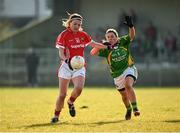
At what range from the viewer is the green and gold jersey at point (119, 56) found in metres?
14.2

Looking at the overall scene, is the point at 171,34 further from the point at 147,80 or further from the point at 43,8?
the point at 43,8

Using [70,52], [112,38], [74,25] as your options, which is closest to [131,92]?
[112,38]

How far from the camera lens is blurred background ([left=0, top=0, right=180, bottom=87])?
36656mm

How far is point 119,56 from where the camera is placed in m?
14.2

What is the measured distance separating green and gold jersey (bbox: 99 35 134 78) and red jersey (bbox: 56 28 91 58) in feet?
2.53

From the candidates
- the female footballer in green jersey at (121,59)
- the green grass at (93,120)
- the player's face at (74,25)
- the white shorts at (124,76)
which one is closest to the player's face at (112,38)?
the female footballer in green jersey at (121,59)

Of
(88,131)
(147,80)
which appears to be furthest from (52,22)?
(88,131)

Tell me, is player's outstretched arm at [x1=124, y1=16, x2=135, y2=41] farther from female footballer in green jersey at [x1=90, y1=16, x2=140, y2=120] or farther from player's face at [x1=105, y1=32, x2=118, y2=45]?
player's face at [x1=105, y1=32, x2=118, y2=45]

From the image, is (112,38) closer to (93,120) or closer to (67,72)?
(67,72)

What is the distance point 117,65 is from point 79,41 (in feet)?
3.57

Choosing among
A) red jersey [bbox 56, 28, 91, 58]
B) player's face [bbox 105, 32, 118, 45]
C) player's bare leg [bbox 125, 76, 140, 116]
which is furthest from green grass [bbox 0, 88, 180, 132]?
player's face [bbox 105, 32, 118, 45]

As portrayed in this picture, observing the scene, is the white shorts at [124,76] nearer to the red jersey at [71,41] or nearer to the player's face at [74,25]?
the red jersey at [71,41]

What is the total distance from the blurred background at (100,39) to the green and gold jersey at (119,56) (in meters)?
21.8

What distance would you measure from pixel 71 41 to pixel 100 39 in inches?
991
